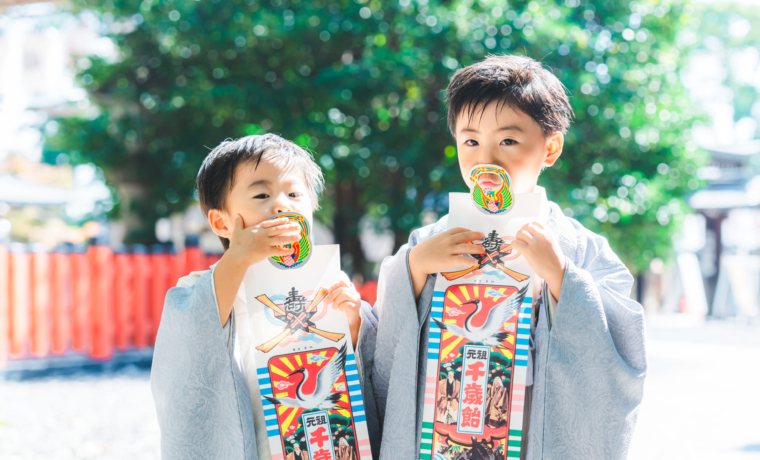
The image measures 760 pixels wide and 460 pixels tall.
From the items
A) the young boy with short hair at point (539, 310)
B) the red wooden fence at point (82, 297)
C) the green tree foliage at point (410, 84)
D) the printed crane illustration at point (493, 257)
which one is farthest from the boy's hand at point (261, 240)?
the red wooden fence at point (82, 297)

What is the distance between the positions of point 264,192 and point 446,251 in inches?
17.0

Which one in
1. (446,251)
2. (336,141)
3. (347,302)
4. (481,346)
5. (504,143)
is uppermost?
(336,141)

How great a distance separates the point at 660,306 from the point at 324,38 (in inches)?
509

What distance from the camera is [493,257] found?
127 centimetres

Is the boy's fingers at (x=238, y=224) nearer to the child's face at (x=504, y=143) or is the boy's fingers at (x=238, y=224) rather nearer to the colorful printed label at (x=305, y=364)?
the colorful printed label at (x=305, y=364)

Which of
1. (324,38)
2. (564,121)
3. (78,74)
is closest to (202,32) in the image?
(324,38)

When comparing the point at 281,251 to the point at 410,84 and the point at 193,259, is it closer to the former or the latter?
the point at 410,84

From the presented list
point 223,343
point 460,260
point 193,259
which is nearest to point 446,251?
point 460,260

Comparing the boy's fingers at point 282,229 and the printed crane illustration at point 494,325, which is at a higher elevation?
the boy's fingers at point 282,229

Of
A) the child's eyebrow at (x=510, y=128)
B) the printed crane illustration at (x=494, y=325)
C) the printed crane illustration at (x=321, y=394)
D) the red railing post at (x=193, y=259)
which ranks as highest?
the red railing post at (x=193, y=259)

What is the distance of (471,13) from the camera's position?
18.0ft

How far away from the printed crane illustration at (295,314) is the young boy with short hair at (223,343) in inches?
1.6

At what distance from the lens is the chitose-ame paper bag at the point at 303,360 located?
1279mm

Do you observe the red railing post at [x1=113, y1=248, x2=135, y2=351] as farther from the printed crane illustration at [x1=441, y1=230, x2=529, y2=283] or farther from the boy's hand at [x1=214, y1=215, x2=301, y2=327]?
the printed crane illustration at [x1=441, y1=230, x2=529, y2=283]
